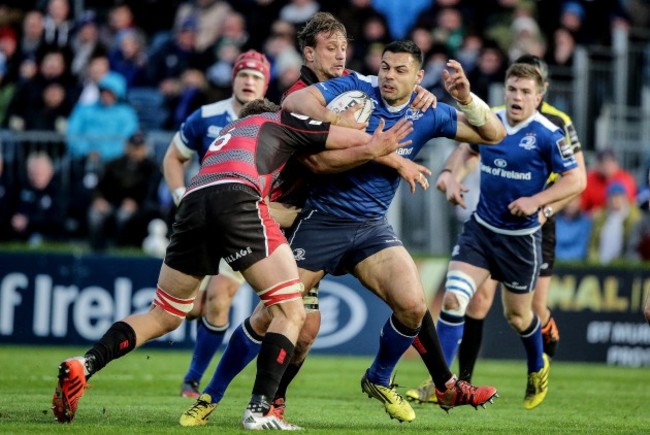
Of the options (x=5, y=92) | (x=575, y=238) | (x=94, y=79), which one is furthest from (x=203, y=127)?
(x=5, y=92)

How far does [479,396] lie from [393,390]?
68 cm

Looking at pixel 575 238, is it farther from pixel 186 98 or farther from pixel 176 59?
pixel 176 59

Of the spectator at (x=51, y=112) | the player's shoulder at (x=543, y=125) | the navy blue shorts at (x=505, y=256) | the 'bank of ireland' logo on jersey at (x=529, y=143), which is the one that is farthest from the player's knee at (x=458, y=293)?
the spectator at (x=51, y=112)

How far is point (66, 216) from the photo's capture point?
62.6ft

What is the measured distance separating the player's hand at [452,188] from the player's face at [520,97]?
0.87 metres

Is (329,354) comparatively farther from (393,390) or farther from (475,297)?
(393,390)

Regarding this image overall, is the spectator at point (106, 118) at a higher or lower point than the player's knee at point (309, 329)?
higher

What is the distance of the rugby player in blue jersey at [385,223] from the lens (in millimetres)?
10055

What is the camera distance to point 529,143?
12445 mm

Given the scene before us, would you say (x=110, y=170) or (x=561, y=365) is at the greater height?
(x=110, y=170)

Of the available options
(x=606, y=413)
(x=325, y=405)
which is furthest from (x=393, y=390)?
(x=606, y=413)

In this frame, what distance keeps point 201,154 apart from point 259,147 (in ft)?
13.3

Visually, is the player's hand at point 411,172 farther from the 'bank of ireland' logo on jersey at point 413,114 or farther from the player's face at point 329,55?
the player's face at point 329,55

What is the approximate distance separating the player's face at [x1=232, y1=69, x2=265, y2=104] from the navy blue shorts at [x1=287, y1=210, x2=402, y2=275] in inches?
115
